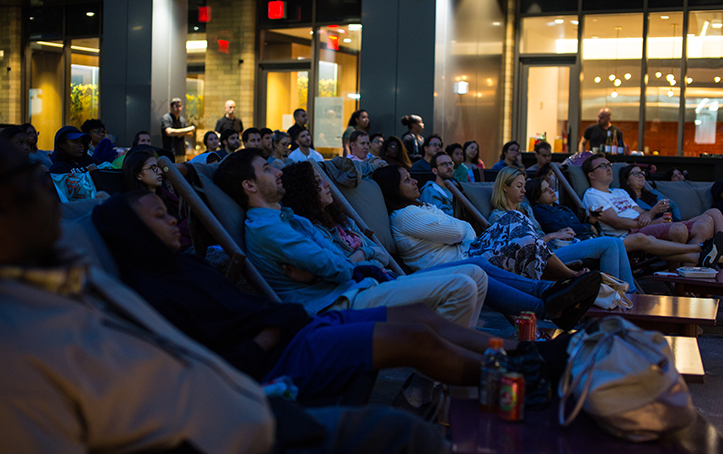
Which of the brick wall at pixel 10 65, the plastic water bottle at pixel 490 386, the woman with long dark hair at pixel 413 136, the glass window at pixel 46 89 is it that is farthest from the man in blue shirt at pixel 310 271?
the brick wall at pixel 10 65

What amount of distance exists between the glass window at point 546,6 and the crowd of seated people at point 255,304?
812 centimetres

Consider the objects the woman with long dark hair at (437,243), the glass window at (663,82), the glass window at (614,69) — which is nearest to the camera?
the woman with long dark hair at (437,243)

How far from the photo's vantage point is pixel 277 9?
12906mm

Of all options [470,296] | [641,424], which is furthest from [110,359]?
[470,296]

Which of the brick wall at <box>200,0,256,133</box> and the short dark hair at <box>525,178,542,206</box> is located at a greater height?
the brick wall at <box>200,0,256,133</box>

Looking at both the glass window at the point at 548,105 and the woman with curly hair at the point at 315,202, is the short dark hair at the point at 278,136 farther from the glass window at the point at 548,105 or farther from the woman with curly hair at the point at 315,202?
the glass window at the point at 548,105

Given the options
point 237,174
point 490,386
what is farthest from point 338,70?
point 490,386

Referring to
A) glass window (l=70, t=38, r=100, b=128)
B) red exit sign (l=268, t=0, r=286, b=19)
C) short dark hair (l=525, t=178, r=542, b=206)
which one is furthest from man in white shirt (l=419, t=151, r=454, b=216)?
glass window (l=70, t=38, r=100, b=128)

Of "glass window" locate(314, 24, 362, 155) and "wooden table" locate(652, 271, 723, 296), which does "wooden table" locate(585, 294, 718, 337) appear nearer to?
"wooden table" locate(652, 271, 723, 296)

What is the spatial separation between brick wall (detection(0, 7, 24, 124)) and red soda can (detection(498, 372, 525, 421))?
16.2 metres

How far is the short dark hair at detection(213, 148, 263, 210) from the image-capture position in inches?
117

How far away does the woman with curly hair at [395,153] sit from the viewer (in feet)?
22.2

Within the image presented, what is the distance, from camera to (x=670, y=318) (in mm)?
3072

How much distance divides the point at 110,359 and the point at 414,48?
336 inches
